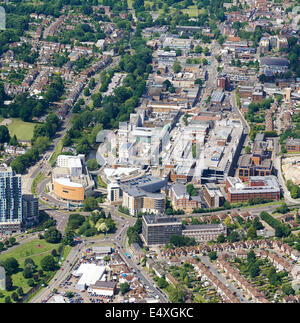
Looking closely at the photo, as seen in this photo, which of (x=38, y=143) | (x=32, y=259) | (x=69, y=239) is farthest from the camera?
(x=38, y=143)

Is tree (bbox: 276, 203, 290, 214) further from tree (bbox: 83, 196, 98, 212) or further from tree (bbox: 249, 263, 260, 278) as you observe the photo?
tree (bbox: 83, 196, 98, 212)

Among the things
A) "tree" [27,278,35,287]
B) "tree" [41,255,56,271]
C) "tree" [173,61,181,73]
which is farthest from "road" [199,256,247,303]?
"tree" [173,61,181,73]

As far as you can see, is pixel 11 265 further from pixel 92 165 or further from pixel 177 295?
pixel 92 165

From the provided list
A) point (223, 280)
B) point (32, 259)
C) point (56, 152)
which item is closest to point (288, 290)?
point (223, 280)

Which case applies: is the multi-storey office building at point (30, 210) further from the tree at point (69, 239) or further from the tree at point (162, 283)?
the tree at point (162, 283)

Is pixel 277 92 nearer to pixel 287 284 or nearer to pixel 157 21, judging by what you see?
pixel 157 21

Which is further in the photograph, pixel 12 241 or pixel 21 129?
pixel 21 129

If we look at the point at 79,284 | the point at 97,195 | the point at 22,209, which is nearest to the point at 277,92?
the point at 97,195
